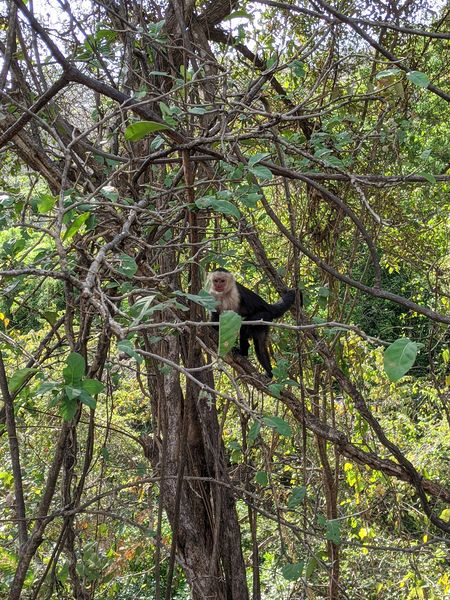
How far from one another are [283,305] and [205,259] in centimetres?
147

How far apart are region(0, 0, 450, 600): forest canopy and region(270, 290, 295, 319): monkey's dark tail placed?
0.06m

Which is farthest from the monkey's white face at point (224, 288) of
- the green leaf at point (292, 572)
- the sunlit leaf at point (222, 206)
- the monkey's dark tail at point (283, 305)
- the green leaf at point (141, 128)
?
the green leaf at point (141, 128)

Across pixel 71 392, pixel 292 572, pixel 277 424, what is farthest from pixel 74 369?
pixel 292 572

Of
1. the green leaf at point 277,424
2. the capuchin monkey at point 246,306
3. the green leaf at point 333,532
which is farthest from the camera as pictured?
the capuchin monkey at point 246,306

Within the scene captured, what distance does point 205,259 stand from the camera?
8.45 ft

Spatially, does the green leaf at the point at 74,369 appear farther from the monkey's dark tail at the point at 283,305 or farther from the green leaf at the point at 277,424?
the monkey's dark tail at the point at 283,305

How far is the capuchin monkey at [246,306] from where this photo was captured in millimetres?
4190

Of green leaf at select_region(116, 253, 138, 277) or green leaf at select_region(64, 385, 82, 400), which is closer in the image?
green leaf at select_region(64, 385, 82, 400)

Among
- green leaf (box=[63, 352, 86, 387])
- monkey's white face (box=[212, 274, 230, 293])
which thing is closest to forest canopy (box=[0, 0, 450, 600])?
green leaf (box=[63, 352, 86, 387])

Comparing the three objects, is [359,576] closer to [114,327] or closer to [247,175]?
[247,175]

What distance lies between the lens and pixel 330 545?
11.6 feet

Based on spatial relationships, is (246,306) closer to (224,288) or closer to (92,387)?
(224,288)

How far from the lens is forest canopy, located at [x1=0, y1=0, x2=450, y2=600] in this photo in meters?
1.78

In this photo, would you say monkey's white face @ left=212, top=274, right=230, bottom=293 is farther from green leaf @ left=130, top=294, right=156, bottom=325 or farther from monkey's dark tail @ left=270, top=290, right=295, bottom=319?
green leaf @ left=130, top=294, right=156, bottom=325
